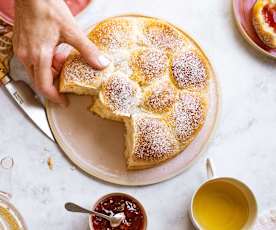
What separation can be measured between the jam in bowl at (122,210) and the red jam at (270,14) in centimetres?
91

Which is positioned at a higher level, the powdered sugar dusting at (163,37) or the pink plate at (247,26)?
the powdered sugar dusting at (163,37)

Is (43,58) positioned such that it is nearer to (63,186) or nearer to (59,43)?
(59,43)

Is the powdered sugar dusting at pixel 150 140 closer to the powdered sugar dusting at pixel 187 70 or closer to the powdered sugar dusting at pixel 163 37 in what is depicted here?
the powdered sugar dusting at pixel 187 70

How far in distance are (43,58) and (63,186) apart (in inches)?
20.9

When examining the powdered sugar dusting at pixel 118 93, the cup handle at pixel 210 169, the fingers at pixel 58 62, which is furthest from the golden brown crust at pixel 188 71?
the fingers at pixel 58 62

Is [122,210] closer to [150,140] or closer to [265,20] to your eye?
[150,140]

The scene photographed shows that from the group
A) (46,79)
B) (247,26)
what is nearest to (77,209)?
(46,79)

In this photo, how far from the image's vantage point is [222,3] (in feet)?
7.60

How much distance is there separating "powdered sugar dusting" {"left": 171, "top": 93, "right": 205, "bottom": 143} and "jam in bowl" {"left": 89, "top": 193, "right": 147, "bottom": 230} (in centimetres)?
31

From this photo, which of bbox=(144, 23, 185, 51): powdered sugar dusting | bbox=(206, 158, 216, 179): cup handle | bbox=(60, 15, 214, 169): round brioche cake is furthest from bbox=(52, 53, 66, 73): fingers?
bbox=(206, 158, 216, 179): cup handle

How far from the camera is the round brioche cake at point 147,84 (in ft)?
6.78

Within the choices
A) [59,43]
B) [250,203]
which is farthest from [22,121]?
[250,203]

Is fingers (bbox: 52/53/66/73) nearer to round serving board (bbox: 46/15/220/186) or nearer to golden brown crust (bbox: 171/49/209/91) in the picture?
round serving board (bbox: 46/15/220/186)

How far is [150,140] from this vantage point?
6.80 ft
